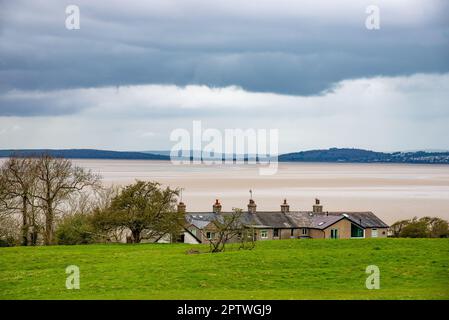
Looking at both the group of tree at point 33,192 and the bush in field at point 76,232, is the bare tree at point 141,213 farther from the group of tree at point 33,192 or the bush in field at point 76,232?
the group of tree at point 33,192

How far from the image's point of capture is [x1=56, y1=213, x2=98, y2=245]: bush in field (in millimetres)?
63031

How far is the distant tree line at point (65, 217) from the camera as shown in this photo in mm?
62625

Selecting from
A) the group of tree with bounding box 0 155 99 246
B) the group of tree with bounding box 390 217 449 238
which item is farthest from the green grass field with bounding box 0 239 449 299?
the group of tree with bounding box 390 217 449 238

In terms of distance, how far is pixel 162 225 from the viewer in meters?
62.8

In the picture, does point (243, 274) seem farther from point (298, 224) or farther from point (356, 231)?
point (298, 224)

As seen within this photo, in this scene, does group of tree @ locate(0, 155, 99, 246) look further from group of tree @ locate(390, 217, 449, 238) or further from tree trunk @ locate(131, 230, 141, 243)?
group of tree @ locate(390, 217, 449, 238)

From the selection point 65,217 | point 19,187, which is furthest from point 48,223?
point 19,187

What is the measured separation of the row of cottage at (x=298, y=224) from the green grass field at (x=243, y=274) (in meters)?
35.7

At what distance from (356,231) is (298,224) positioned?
24.2 ft

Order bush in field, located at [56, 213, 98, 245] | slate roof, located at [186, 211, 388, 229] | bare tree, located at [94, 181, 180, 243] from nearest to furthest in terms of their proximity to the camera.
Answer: bare tree, located at [94, 181, 180, 243] < bush in field, located at [56, 213, 98, 245] < slate roof, located at [186, 211, 388, 229]

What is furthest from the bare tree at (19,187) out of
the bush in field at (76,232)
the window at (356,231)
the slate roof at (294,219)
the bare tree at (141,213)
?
the window at (356,231)

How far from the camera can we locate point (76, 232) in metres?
63.3
